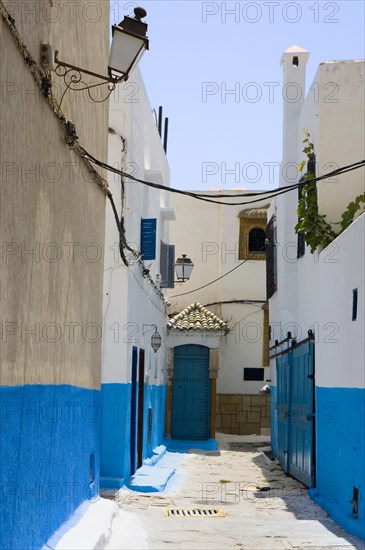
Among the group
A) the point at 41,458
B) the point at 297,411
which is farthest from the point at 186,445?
the point at 41,458

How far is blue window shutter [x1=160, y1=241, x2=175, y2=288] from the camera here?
1883 cm

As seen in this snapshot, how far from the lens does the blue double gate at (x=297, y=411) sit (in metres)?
13.2

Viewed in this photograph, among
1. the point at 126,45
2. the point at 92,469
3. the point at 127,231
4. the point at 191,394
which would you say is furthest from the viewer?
the point at 191,394

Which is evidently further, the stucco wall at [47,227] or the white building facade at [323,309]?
the white building facade at [323,309]

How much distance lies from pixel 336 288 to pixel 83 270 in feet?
13.8

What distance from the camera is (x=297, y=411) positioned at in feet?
47.6

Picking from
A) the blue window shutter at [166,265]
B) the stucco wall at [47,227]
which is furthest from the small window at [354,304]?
the blue window shutter at [166,265]

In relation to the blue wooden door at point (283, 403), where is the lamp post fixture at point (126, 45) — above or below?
above

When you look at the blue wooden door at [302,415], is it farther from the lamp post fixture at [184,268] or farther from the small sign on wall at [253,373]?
the small sign on wall at [253,373]

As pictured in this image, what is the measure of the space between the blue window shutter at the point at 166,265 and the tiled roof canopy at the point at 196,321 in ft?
13.4

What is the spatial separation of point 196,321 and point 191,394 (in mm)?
2169

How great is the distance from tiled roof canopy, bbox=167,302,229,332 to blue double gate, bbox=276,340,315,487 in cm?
628

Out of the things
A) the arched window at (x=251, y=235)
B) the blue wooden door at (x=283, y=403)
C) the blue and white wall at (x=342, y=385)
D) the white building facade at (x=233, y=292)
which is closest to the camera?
the blue and white wall at (x=342, y=385)

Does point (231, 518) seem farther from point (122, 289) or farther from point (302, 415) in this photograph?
point (122, 289)
